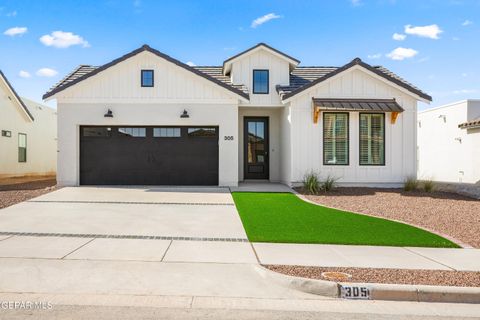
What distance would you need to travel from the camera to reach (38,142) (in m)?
24.2

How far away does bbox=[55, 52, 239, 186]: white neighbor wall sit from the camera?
1518 cm

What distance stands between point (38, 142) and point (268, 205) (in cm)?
1913

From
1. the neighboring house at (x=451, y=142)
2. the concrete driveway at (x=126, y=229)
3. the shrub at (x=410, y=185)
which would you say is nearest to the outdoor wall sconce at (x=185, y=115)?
the concrete driveway at (x=126, y=229)

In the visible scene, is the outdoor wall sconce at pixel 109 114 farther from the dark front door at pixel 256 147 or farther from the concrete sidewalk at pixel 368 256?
the concrete sidewalk at pixel 368 256

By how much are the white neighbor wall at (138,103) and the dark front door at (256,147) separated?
2586mm

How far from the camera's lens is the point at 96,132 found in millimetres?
15492

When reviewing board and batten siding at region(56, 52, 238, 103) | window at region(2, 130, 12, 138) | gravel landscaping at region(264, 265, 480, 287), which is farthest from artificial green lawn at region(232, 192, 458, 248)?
window at region(2, 130, 12, 138)

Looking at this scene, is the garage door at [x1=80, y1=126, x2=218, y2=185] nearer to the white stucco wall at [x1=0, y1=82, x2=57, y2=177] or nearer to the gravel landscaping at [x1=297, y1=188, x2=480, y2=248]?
the gravel landscaping at [x1=297, y1=188, x2=480, y2=248]

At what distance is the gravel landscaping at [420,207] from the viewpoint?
27.8 feet

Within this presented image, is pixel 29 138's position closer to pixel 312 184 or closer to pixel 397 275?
pixel 312 184

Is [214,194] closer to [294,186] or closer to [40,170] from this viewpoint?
[294,186]

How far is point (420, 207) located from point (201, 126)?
336 inches

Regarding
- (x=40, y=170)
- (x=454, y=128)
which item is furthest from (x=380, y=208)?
(x=40, y=170)

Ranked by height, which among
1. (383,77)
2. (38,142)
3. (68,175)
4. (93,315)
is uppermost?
(383,77)
